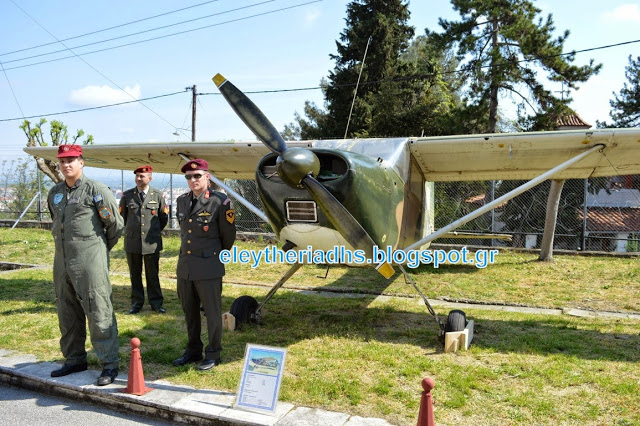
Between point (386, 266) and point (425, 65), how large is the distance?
18.6 metres

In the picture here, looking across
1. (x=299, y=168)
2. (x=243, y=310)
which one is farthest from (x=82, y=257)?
(x=243, y=310)

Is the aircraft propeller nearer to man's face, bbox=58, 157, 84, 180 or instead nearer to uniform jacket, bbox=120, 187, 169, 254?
man's face, bbox=58, 157, 84, 180

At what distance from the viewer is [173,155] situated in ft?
26.7

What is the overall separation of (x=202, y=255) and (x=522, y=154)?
4645mm

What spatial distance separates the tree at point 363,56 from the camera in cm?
2084

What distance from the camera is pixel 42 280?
8891 millimetres

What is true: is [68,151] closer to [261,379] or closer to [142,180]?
[261,379]

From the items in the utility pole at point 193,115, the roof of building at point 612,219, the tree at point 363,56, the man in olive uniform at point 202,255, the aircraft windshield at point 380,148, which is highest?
the tree at point 363,56

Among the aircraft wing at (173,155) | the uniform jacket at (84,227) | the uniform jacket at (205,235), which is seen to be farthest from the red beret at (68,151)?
the aircraft wing at (173,155)

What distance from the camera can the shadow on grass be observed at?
520 centimetres

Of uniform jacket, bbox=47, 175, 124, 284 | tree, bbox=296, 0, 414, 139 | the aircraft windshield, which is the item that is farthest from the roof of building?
uniform jacket, bbox=47, 175, 124, 284

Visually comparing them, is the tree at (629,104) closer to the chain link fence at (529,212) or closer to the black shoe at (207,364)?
the chain link fence at (529,212)

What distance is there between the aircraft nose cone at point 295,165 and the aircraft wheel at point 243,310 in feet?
8.35

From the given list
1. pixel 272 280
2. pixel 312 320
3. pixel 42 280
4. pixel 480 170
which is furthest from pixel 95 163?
pixel 480 170
